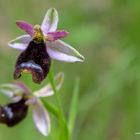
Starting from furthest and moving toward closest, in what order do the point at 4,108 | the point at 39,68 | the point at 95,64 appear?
the point at 95,64, the point at 4,108, the point at 39,68

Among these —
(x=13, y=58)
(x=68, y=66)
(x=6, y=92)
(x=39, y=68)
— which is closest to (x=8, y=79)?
(x=13, y=58)

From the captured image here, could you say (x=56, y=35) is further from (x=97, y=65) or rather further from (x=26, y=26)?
(x=97, y=65)

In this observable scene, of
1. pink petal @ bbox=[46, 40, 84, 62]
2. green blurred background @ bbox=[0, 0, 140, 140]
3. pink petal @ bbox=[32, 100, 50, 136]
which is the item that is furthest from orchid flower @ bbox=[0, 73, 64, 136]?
green blurred background @ bbox=[0, 0, 140, 140]

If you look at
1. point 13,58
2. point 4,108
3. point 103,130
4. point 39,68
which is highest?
point 39,68

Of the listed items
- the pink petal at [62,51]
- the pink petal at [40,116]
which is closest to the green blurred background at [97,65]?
the pink petal at [40,116]

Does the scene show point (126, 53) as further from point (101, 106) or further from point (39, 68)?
point (39, 68)

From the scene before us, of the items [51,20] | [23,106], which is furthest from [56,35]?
[23,106]
